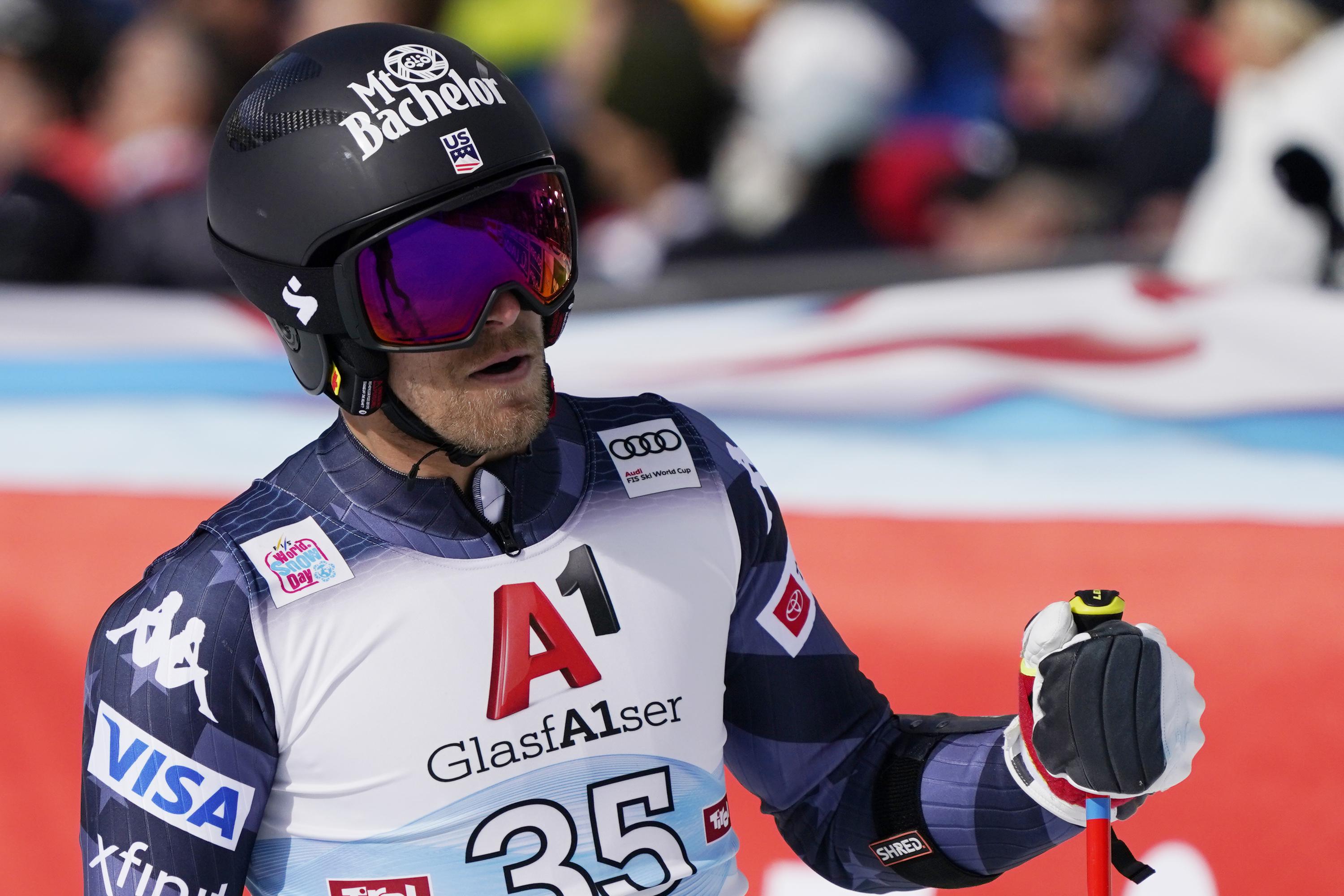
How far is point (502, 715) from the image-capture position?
165 cm

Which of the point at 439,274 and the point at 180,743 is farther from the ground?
the point at 439,274

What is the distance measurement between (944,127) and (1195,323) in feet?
8.88

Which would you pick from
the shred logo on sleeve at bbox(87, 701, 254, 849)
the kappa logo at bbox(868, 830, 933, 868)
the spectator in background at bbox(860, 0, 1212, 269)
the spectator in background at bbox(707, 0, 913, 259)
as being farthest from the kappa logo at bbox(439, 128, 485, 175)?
the spectator in background at bbox(707, 0, 913, 259)

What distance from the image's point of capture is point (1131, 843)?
231 centimetres

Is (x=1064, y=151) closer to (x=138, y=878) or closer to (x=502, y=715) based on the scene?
(x=502, y=715)

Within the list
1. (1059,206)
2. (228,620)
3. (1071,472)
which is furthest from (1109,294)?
(228,620)

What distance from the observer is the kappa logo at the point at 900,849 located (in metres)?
1.80

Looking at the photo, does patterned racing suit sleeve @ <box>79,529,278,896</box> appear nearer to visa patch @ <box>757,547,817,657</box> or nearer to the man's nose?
the man's nose

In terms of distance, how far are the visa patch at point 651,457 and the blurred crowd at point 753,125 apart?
146 inches

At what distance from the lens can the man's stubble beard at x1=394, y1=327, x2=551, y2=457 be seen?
5.34ft

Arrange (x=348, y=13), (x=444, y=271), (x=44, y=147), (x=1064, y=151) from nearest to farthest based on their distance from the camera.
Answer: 1. (x=444, y=271)
2. (x=1064, y=151)
3. (x=348, y=13)
4. (x=44, y=147)


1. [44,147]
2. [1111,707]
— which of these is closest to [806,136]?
[44,147]

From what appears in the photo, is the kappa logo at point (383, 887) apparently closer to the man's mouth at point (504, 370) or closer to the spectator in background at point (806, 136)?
the man's mouth at point (504, 370)

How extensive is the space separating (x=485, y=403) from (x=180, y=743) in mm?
445
